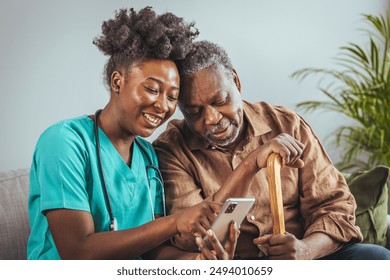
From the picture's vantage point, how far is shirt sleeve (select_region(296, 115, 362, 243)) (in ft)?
5.69

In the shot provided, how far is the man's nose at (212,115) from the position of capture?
168 cm

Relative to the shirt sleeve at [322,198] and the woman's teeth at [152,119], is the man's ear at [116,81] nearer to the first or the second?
the woman's teeth at [152,119]

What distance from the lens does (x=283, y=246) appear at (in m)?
1.55

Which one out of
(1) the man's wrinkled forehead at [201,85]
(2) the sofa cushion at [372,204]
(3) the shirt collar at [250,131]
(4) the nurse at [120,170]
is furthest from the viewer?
(2) the sofa cushion at [372,204]

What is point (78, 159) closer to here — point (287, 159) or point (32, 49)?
point (287, 159)

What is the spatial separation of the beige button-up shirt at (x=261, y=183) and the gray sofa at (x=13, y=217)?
0.47 meters

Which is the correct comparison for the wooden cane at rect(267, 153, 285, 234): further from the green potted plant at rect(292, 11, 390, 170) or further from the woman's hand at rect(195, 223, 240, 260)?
the green potted plant at rect(292, 11, 390, 170)

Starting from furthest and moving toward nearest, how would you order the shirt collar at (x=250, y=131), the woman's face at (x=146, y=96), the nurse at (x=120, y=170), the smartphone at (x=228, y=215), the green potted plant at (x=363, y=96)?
the green potted plant at (x=363, y=96) < the shirt collar at (x=250, y=131) < the woman's face at (x=146, y=96) < the nurse at (x=120, y=170) < the smartphone at (x=228, y=215)

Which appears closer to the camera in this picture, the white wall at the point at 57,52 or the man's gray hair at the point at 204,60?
the man's gray hair at the point at 204,60

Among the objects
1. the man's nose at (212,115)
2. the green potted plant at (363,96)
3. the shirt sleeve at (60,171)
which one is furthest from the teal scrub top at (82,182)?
the green potted plant at (363,96)

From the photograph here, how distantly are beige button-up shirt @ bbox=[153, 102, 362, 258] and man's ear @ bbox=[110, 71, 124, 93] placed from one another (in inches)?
10.6

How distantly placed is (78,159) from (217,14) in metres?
1.20

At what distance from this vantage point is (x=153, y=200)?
174 centimetres
